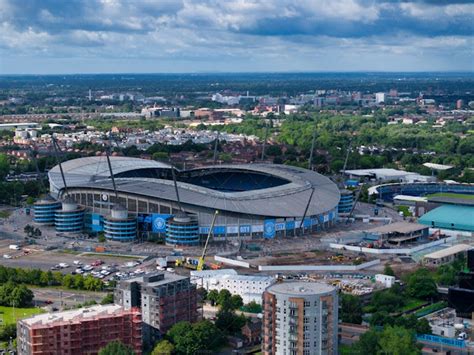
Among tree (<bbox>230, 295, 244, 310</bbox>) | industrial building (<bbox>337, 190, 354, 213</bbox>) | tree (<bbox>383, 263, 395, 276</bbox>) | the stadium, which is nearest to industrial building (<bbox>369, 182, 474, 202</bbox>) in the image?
industrial building (<bbox>337, 190, 354, 213</bbox>)

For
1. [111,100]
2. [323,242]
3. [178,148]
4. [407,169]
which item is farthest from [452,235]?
[111,100]

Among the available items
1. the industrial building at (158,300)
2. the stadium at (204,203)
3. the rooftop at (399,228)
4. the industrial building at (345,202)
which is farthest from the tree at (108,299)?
the industrial building at (345,202)

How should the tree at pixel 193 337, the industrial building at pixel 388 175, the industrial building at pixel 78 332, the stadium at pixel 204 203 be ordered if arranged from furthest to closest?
1. the industrial building at pixel 388 175
2. the stadium at pixel 204 203
3. the tree at pixel 193 337
4. the industrial building at pixel 78 332

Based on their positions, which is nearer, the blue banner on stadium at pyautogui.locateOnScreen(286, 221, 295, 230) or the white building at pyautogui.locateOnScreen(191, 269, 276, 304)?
the white building at pyautogui.locateOnScreen(191, 269, 276, 304)

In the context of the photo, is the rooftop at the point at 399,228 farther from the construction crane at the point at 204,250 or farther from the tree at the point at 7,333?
the tree at the point at 7,333

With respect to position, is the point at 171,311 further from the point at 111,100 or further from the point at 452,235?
the point at 111,100

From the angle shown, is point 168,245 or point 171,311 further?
point 168,245

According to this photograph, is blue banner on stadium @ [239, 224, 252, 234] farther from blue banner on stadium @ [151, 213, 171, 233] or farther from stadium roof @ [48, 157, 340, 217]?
blue banner on stadium @ [151, 213, 171, 233]
